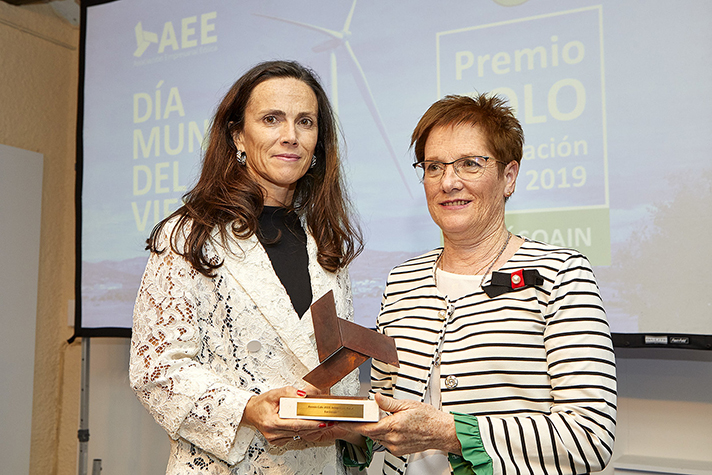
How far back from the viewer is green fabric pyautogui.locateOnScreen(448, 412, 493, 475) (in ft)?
4.20

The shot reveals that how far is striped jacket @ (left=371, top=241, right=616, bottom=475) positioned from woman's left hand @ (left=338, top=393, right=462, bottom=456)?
8 centimetres

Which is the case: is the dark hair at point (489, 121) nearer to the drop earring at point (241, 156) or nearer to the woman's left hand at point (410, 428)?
the drop earring at point (241, 156)

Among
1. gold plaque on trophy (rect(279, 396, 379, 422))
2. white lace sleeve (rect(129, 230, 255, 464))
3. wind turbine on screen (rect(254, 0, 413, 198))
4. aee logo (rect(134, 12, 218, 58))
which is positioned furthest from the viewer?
aee logo (rect(134, 12, 218, 58))

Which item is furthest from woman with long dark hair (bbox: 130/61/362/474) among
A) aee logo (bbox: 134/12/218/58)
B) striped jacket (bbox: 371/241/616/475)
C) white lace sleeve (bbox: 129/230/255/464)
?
aee logo (bbox: 134/12/218/58)

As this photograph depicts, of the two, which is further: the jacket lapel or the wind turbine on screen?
the wind turbine on screen

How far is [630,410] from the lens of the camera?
A: 8.20 feet

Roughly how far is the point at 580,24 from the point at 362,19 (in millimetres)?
955

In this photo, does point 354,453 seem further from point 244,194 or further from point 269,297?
point 244,194

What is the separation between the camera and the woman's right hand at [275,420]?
122 centimetres

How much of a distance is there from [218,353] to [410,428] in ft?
1.53

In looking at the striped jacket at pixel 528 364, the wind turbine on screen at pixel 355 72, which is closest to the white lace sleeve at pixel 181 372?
the striped jacket at pixel 528 364

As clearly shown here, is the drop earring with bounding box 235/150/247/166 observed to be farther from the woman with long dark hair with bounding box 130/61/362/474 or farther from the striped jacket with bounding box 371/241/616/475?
the striped jacket with bounding box 371/241/616/475

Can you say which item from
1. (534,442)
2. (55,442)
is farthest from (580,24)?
(55,442)

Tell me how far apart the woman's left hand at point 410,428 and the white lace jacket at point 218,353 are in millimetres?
259
